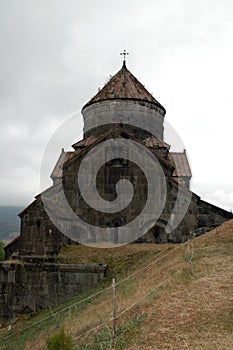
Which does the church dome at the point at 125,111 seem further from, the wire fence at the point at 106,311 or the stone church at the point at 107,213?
the wire fence at the point at 106,311

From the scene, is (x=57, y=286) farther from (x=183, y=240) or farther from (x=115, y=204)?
(x=183, y=240)

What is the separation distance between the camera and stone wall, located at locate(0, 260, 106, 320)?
1036cm

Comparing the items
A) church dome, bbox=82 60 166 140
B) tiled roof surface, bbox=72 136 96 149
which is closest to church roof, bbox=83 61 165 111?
church dome, bbox=82 60 166 140

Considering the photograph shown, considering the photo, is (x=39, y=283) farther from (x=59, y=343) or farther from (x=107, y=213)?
(x=59, y=343)

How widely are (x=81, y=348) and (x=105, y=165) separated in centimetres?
818

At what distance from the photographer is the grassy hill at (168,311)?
4500 millimetres

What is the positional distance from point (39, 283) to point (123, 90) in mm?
10266

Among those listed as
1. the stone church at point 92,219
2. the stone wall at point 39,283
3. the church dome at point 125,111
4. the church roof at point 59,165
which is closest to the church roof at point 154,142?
the church dome at point 125,111

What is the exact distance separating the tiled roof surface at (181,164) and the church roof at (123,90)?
12.1 feet

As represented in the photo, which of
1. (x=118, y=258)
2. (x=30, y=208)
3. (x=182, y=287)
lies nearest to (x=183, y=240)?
(x=118, y=258)

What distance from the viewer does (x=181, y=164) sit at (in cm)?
1983

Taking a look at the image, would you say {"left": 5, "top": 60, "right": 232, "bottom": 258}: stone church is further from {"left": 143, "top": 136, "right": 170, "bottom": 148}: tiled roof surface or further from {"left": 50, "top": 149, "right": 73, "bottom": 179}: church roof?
{"left": 50, "top": 149, "right": 73, "bottom": 179}: church roof

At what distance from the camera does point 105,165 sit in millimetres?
12500

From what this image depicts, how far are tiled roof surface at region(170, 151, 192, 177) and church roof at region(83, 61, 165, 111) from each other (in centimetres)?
369
